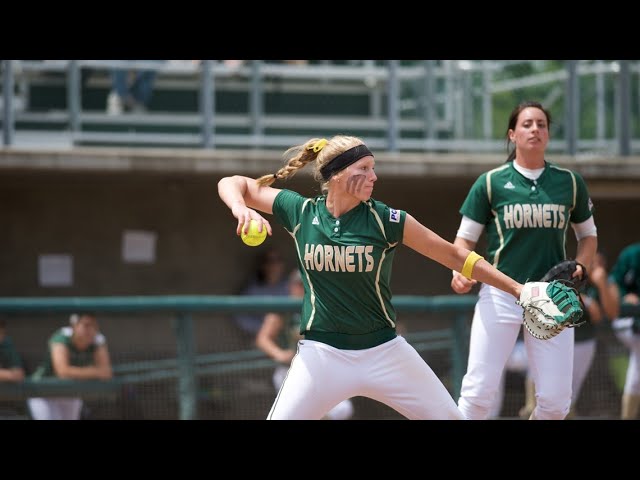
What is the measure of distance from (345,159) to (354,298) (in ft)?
2.37

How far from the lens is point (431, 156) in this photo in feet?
41.3

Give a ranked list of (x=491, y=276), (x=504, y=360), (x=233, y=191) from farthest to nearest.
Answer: (x=504, y=360), (x=233, y=191), (x=491, y=276)

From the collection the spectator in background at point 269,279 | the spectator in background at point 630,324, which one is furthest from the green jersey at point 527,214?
the spectator in background at point 269,279

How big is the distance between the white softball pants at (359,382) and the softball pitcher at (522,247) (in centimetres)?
93

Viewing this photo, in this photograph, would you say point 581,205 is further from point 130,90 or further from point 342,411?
point 130,90

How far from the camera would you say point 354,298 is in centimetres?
571

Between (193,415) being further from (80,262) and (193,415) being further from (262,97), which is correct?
(262,97)

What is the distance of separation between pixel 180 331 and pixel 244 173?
8.51ft

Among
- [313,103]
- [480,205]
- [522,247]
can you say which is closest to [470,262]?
[522,247]

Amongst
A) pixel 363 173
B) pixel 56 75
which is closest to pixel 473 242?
pixel 363 173

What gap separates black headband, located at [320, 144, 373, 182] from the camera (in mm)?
5730

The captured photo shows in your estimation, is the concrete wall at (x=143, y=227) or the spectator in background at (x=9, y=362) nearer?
the spectator in background at (x=9, y=362)

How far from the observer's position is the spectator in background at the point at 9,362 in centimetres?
984

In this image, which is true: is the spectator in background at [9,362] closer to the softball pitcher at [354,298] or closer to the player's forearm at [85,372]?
the player's forearm at [85,372]
